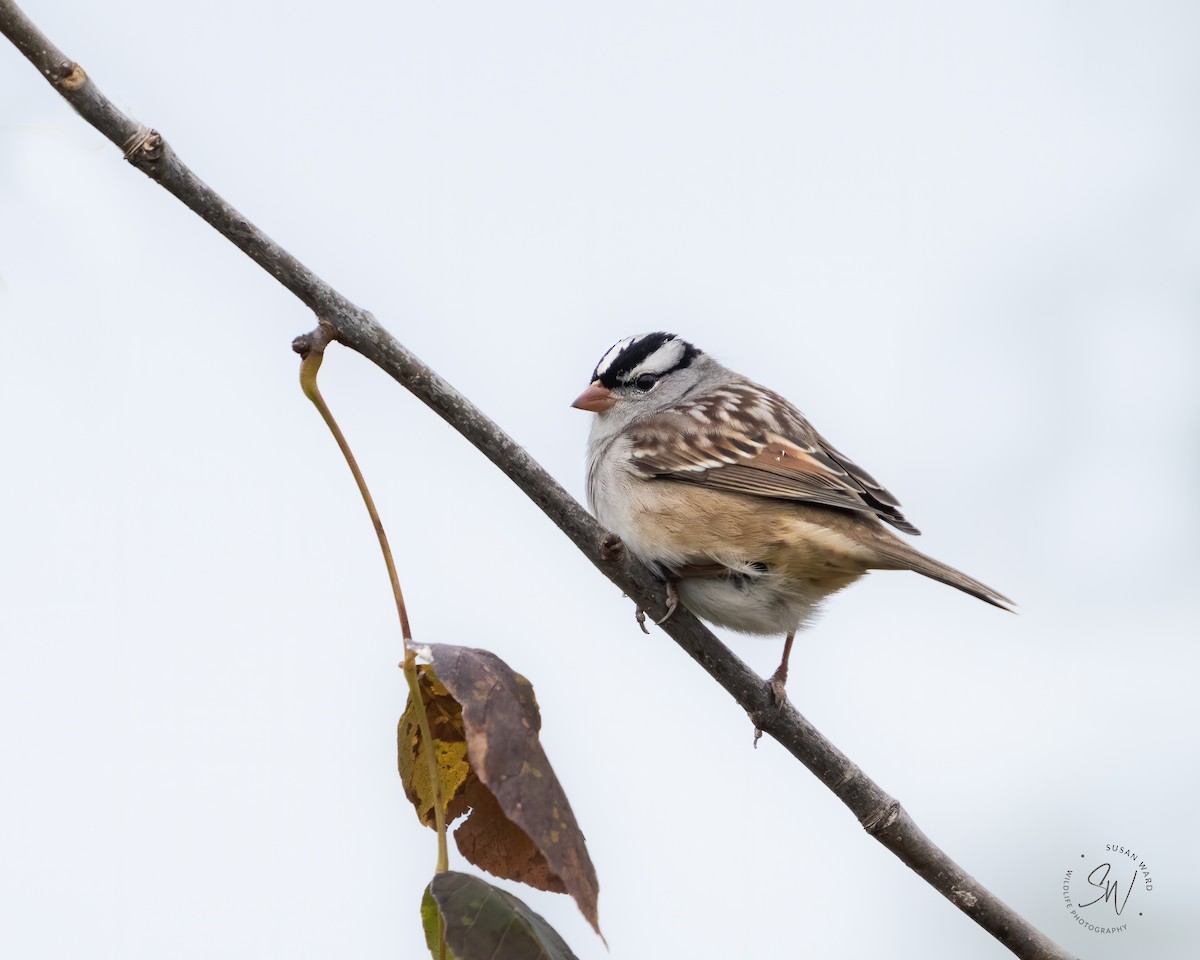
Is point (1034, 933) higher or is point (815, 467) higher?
point (815, 467)

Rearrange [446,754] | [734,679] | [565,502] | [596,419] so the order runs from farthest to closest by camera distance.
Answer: [596,419] < [734,679] < [565,502] < [446,754]

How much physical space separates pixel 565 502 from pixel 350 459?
2.11 ft

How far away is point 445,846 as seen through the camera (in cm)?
199

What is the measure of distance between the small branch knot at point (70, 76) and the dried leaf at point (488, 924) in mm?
1286

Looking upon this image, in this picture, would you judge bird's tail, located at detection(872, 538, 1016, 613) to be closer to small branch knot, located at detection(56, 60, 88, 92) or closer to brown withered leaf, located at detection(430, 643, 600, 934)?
brown withered leaf, located at detection(430, 643, 600, 934)

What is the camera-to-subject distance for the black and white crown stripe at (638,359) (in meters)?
5.75

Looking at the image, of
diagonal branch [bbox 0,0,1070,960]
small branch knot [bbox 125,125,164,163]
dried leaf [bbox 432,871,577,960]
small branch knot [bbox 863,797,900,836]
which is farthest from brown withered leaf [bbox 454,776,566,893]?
small branch knot [bbox 863,797,900,836]

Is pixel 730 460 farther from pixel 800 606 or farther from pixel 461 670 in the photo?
pixel 461 670

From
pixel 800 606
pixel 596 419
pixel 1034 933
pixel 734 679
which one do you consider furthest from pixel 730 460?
pixel 1034 933

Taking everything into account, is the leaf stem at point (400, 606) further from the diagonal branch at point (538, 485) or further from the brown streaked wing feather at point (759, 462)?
the brown streaked wing feather at point (759, 462)

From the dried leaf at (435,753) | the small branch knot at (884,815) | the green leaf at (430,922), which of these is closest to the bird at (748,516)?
the small branch knot at (884,815)

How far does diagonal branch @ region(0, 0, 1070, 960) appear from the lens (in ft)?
6.75

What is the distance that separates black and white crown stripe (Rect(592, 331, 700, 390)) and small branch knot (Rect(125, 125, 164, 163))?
12.3ft

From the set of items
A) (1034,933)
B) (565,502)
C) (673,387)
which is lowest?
(1034,933)
